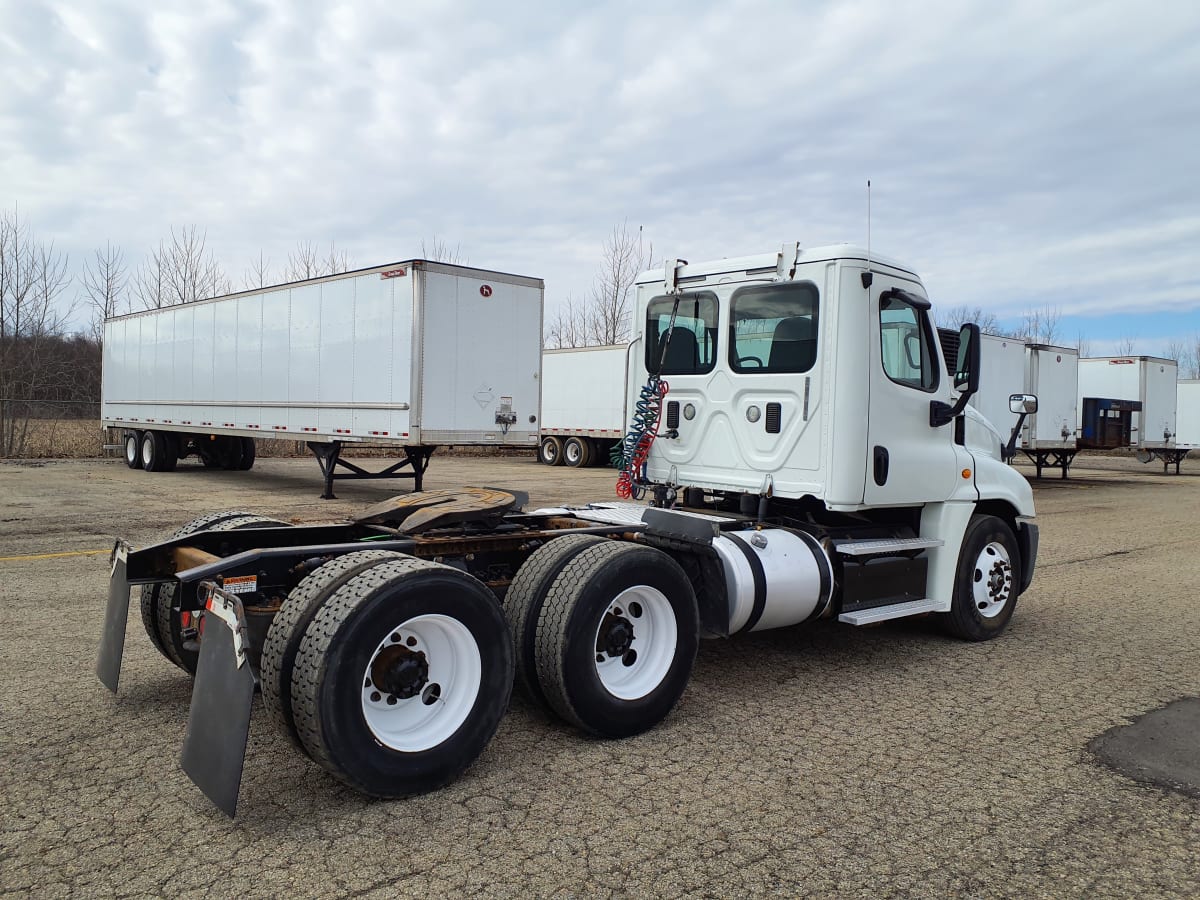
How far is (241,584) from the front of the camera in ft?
12.9

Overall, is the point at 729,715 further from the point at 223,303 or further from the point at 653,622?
the point at 223,303

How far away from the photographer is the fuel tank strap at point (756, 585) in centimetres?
501

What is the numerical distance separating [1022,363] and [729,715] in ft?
66.6

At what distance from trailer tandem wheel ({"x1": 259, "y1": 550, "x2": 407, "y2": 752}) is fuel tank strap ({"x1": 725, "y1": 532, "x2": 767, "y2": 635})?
Result: 89.5 inches

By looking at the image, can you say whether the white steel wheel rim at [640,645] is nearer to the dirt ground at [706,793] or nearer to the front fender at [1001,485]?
the dirt ground at [706,793]

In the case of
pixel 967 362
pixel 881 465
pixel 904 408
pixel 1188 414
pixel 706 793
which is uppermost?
pixel 1188 414

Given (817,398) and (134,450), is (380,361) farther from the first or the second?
(134,450)

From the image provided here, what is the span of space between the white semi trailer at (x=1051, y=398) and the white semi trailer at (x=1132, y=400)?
1514 mm

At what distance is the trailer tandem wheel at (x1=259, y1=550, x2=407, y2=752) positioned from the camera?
11.2ft

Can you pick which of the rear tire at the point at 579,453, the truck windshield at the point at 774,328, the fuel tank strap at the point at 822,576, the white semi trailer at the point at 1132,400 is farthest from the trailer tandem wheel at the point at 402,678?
the white semi trailer at the point at 1132,400

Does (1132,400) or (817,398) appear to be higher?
(1132,400)

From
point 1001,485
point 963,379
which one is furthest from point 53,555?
point 1001,485

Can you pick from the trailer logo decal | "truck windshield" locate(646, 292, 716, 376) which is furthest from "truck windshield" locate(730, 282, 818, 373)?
the trailer logo decal

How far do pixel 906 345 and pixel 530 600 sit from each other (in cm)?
313
